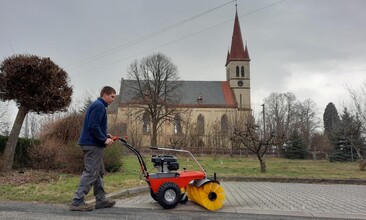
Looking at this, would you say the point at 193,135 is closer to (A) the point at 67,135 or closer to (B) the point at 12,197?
(A) the point at 67,135

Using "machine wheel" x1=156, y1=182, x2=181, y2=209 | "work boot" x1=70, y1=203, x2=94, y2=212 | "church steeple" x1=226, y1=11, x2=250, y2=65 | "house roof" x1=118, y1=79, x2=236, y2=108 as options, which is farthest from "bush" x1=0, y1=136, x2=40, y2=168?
"church steeple" x1=226, y1=11, x2=250, y2=65

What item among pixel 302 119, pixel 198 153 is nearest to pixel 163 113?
pixel 198 153

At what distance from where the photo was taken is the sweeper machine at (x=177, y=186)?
20.5ft

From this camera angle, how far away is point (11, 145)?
35.8 ft

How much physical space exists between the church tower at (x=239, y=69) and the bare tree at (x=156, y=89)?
770 inches

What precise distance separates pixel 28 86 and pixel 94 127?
5.97m

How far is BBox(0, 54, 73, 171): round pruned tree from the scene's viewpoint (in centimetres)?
1066

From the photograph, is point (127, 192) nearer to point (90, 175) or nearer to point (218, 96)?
point (90, 175)

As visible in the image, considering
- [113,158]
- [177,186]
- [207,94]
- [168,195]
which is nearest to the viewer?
[168,195]

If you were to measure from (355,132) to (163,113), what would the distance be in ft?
98.8

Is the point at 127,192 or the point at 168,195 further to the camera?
the point at 127,192

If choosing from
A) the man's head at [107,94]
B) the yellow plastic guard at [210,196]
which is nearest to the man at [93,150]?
the man's head at [107,94]

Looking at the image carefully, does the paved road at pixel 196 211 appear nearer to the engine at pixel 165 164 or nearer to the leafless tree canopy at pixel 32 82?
the engine at pixel 165 164

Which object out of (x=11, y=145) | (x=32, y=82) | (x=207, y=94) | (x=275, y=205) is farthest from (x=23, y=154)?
(x=207, y=94)
